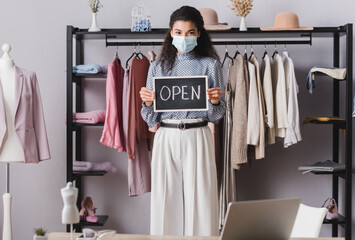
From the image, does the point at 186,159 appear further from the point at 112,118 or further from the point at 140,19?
the point at 140,19

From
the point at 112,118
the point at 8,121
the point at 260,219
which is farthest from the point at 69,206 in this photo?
the point at 112,118

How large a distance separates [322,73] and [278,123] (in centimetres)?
54

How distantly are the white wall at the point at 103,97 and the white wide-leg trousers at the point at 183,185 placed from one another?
4.69 ft

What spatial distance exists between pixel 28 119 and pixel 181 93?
134 centimetres

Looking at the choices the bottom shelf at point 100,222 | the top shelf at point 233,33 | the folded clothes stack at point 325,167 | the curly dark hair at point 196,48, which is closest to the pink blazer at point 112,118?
the top shelf at point 233,33

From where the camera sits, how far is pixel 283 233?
4.60 ft

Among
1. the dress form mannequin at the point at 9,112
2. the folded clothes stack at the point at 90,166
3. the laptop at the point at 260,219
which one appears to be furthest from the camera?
the folded clothes stack at the point at 90,166

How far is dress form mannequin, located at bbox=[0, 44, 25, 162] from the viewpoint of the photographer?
3.31 m

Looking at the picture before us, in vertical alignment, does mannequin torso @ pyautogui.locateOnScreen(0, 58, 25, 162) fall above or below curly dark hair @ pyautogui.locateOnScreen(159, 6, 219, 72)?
below

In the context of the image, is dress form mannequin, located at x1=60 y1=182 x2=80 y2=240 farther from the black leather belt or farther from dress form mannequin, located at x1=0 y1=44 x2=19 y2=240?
dress form mannequin, located at x1=0 y1=44 x2=19 y2=240

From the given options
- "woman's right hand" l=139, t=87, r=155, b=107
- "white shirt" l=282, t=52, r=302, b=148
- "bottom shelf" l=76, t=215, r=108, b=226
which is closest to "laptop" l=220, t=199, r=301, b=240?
"woman's right hand" l=139, t=87, r=155, b=107

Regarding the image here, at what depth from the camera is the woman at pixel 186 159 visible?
9.04 ft

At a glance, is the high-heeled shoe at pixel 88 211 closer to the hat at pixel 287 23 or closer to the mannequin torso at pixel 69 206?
the hat at pixel 287 23

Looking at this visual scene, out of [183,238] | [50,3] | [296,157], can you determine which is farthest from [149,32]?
[183,238]
